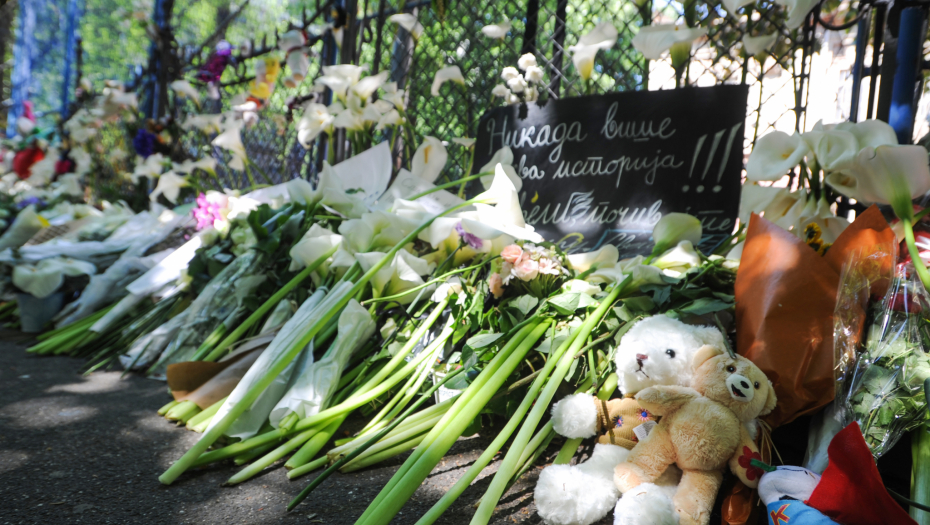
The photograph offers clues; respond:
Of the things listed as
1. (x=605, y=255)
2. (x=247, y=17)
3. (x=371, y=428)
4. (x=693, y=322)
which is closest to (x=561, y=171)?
(x=605, y=255)

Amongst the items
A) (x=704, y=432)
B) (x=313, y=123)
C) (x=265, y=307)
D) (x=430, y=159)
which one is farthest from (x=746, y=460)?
(x=313, y=123)

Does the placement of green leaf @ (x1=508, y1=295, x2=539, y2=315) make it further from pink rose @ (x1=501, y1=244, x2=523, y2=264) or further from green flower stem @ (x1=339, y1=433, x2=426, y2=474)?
green flower stem @ (x1=339, y1=433, x2=426, y2=474)

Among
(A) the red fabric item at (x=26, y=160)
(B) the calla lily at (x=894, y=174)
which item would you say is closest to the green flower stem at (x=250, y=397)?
(B) the calla lily at (x=894, y=174)

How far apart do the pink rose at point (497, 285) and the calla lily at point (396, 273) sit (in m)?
0.16

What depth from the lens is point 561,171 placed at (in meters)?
1.54

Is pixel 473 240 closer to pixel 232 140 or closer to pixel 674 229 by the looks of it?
pixel 674 229

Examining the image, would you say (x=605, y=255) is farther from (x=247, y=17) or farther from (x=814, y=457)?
(x=247, y=17)

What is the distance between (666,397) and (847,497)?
208 mm

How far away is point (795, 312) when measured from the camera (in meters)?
0.74

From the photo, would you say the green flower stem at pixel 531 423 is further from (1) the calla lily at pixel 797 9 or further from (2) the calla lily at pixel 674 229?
(1) the calla lily at pixel 797 9

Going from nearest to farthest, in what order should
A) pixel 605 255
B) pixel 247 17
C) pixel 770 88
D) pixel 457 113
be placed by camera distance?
pixel 605 255 → pixel 770 88 → pixel 457 113 → pixel 247 17

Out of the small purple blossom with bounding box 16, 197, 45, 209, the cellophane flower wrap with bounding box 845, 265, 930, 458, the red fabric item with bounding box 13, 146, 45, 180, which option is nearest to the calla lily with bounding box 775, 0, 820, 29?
the cellophane flower wrap with bounding box 845, 265, 930, 458

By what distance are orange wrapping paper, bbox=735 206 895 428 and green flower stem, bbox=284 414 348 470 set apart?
0.67m

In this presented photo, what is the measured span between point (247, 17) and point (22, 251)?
32.9 feet
